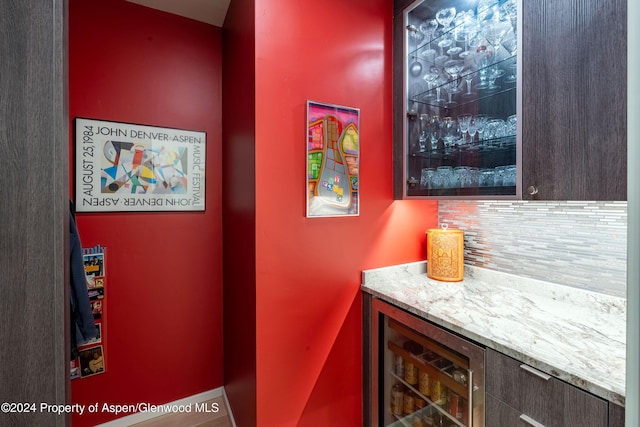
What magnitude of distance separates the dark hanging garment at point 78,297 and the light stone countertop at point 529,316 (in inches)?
57.0

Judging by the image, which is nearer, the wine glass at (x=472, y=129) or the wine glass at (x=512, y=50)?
the wine glass at (x=512, y=50)

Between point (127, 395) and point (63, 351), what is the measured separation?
1.69 metres

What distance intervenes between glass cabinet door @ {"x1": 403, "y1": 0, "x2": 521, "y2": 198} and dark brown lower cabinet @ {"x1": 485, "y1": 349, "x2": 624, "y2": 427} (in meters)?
0.68

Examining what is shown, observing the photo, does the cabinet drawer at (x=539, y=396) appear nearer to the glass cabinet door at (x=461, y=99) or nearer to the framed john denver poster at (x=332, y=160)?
the glass cabinet door at (x=461, y=99)

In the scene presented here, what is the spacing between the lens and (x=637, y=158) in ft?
1.37

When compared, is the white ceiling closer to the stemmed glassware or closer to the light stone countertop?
the stemmed glassware

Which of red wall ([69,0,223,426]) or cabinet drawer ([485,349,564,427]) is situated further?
red wall ([69,0,223,426])

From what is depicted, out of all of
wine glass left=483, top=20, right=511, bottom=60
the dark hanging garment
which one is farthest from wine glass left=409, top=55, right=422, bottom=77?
the dark hanging garment

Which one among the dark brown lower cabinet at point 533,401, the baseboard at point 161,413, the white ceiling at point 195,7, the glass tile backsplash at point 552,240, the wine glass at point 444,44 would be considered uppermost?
the white ceiling at point 195,7

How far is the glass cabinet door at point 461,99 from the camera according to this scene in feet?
4.23

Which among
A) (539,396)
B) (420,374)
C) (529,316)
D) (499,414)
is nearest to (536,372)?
(539,396)

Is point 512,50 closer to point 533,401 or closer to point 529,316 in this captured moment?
point 529,316

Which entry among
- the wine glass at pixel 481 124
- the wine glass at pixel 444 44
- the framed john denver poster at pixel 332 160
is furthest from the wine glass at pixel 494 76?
the framed john denver poster at pixel 332 160

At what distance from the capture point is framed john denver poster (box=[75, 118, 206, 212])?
1769 millimetres
